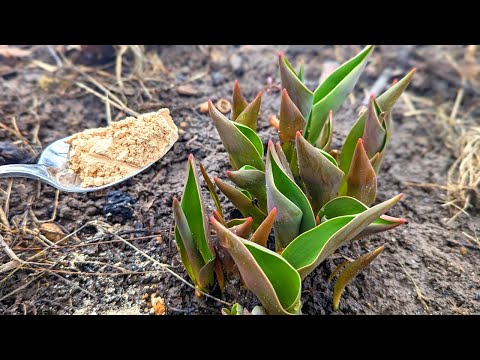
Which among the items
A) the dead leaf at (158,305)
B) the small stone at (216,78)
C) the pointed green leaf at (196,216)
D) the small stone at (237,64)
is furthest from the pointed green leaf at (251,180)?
the small stone at (237,64)

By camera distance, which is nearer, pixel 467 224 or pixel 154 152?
pixel 154 152

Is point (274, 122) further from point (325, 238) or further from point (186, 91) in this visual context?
point (325, 238)

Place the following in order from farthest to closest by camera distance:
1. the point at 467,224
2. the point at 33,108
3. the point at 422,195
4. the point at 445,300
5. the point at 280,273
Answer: the point at 33,108 < the point at 422,195 < the point at 467,224 < the point at 445,300 < the point at 280,273

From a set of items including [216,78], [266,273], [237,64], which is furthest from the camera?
[237,64]

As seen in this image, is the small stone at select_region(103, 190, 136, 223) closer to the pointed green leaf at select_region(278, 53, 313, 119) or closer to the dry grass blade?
the pointed green leaf at select_region(278, 53, 313, 119)

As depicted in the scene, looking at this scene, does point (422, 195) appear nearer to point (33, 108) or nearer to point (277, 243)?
point (277, 243)

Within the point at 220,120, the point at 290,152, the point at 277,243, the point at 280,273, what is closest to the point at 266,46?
the point at 290,152

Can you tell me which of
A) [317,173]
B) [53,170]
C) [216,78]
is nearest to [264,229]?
[317,173]
